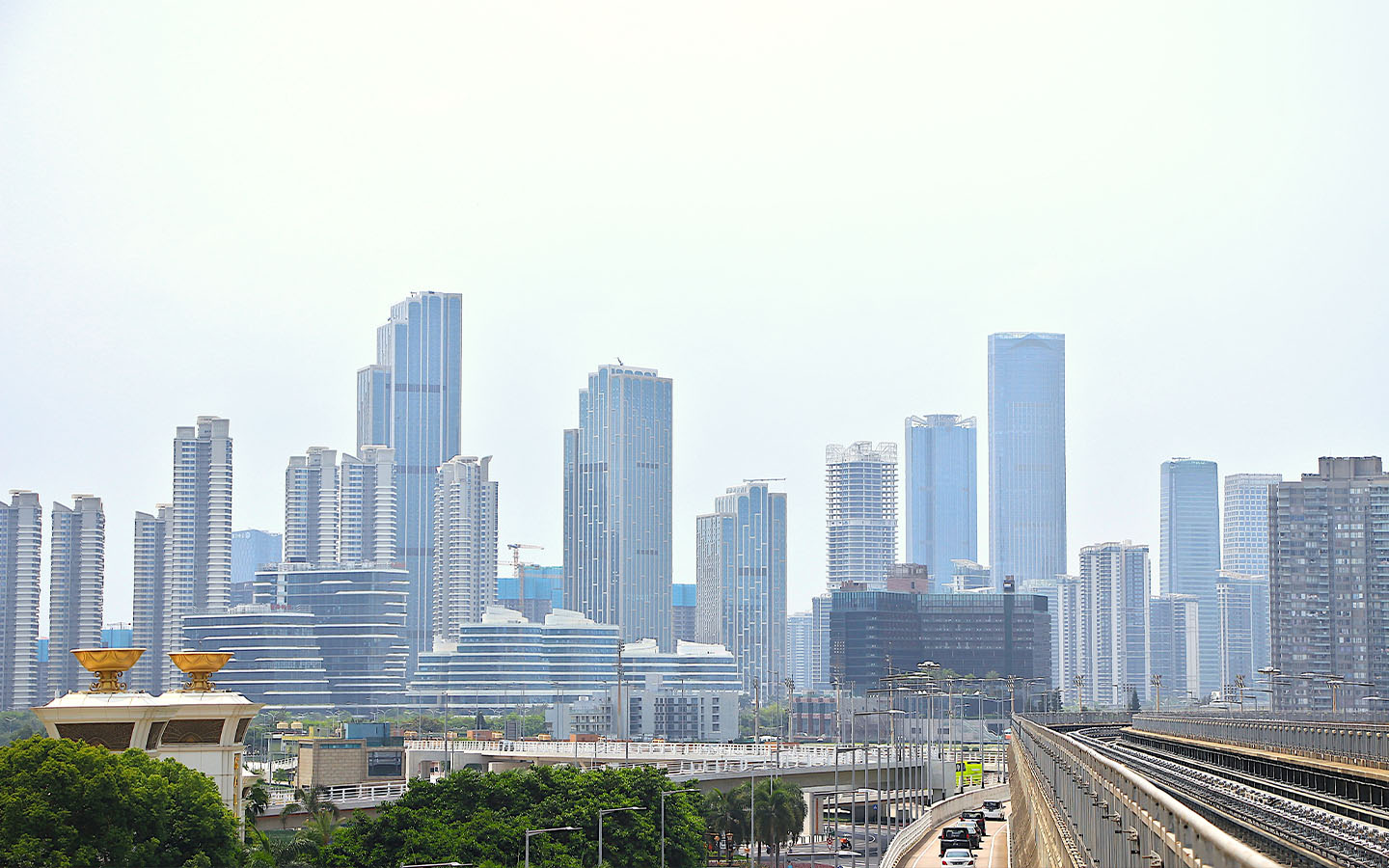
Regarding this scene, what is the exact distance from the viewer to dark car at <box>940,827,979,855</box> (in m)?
66.0

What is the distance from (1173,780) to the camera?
81.3 ft

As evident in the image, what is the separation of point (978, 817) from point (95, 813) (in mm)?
57211

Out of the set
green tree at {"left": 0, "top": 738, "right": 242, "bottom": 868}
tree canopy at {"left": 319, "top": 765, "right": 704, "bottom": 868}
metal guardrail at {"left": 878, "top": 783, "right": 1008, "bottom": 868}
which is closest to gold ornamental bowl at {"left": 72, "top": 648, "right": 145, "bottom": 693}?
tree canopy at {"left": 319, "top": 765, "right": 704, "bottom": 868}

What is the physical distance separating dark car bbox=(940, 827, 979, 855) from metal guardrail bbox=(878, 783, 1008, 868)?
6.34 feet

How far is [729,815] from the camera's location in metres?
98.1

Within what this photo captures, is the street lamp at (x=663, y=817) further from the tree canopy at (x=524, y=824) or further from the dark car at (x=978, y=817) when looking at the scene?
the dark car at (x=978, y=817)

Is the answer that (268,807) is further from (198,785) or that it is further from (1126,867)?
(1126,867)

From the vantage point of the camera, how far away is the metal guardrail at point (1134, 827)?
33.9 ft

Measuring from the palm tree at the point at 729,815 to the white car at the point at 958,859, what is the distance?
31.1 m

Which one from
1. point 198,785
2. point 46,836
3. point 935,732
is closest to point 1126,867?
point 46,836

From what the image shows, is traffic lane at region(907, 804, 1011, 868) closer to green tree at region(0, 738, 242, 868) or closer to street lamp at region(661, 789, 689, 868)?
street lamp at region(661, 789, 689, 868)

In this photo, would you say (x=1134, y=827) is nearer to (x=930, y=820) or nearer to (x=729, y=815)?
(x=930, y=820)

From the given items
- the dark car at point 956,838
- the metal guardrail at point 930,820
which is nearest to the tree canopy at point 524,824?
the metal guardrail at point 930,820

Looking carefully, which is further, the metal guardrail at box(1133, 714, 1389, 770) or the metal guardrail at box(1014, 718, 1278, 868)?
the metal guardrail at box(1133, 714, 1389, 770)
